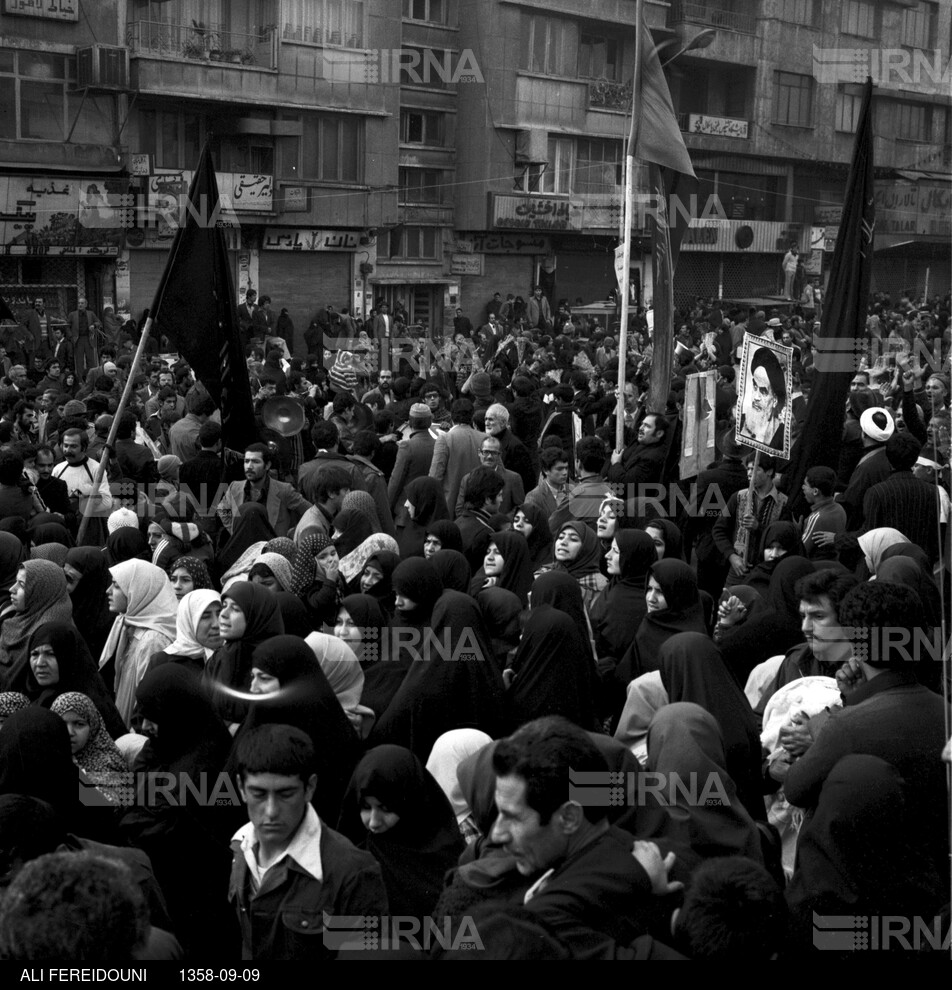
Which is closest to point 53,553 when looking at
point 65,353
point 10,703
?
point 10,703

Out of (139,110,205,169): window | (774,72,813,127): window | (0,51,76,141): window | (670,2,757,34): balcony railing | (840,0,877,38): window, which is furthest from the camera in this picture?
(774,72,813,127): window

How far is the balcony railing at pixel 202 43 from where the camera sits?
21.4m

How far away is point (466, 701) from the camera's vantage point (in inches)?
167

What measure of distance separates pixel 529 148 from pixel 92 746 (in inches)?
1006

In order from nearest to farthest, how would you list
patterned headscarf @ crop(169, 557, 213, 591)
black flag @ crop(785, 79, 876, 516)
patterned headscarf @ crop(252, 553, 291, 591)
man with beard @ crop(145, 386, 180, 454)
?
patterned headscarf @ crop(169, 557, 213, 591) < patterned headscarf @ crop(252, 553, 291, 591) < black flag @ crop(785, 79, 876, 516) < man with beard @ crop(145, 386, 180, 454)

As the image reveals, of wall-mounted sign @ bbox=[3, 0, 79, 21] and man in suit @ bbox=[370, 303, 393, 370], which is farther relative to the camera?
Result: man in suit @ bbox=[370, 303, 393, 370]

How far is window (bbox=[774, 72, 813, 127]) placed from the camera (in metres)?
33.3

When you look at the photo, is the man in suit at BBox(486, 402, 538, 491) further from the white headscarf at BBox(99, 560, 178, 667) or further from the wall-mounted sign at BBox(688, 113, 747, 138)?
the wall-mounted sign at BBox(688, 113, 747, 138)

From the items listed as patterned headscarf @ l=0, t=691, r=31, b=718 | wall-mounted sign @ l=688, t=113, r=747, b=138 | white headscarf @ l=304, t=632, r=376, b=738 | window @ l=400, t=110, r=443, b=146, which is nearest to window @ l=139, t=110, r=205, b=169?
window @ l=400, t=110, r=443, b=146

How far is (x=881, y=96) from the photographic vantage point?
33.2 m

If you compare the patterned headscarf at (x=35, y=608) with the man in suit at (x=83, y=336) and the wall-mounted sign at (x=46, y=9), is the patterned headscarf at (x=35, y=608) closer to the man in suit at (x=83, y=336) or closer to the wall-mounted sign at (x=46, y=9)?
the man in suit at (x=83, y=336)

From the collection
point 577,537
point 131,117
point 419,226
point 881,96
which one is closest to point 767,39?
point 881,96

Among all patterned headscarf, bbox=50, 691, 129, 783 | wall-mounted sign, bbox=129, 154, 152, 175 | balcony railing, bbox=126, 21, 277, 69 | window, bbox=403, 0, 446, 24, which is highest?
window, bbox=403, 0, 446, 24

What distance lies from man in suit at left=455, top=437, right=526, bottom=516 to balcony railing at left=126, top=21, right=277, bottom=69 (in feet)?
52.5
